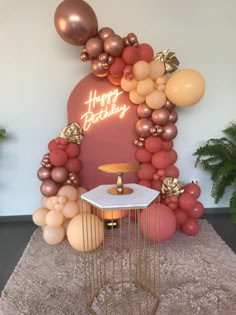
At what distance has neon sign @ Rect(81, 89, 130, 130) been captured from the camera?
101 inches

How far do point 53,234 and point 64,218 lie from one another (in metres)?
0.17

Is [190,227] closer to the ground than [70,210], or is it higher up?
closer to the ground

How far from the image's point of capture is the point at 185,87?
7.34ft

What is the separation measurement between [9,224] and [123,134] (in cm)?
170

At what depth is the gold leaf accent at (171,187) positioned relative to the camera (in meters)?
2.35

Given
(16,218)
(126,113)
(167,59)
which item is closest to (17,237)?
(16,218)

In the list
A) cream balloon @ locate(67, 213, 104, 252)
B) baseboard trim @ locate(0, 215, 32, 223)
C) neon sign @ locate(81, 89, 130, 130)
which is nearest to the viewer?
cream balloon @ locate(67, 213, 104, 252)

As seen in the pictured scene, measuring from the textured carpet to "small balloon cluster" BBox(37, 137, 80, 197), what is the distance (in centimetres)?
56

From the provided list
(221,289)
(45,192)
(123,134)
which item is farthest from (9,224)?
(221,289)

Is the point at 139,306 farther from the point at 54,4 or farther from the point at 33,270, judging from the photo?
the point at 54,4

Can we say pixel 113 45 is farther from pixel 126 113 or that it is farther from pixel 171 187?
pixel 171 187

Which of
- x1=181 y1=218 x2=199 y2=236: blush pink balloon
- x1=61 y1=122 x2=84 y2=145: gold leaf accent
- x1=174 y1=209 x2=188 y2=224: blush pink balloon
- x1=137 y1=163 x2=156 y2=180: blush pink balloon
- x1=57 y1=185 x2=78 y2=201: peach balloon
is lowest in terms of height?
x1=181 y1=218 x2=199 y2=236: blush pink balloon

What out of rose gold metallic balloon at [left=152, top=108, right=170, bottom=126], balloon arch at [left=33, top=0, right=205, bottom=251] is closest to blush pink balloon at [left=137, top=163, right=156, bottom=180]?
balloon arch at [left=33, top=0, right=205, bottom=251]

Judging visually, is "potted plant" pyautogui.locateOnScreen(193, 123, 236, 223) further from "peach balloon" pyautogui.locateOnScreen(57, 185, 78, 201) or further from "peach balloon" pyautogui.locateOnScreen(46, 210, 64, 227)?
"peach balloon" pyautogui.locateOnScreen(46, 210, 64, 227)
